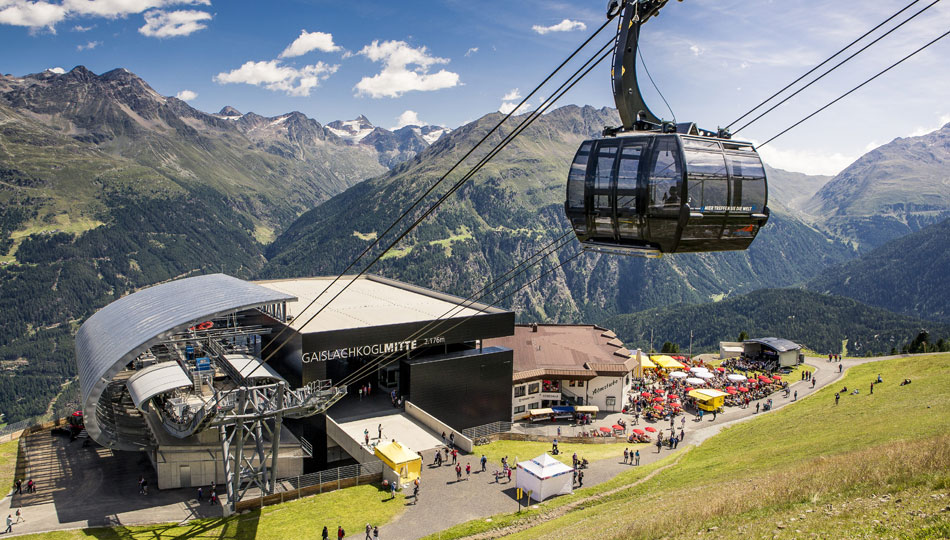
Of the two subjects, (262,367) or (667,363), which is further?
(667,363)

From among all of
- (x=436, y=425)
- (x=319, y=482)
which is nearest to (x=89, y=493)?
(x=319, y=482)

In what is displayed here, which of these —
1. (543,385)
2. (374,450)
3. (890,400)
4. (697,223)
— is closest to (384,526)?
(374,450)

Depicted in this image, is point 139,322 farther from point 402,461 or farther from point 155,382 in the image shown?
point 402,461

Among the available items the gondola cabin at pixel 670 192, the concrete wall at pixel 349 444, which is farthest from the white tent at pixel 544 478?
the gondola cabin at pixel 670 192

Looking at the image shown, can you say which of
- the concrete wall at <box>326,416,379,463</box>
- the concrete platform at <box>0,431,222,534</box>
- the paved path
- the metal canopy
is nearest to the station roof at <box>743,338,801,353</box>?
the paved path

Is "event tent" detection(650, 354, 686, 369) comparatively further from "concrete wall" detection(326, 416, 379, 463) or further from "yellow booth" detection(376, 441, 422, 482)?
"yellow booth" detection(376, 441, 422, 482)

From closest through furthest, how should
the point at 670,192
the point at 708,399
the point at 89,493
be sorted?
the point at 670,192 → the point at 89,493 → the point at 708,399
